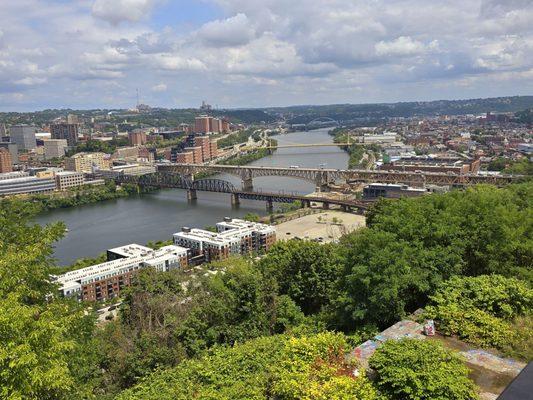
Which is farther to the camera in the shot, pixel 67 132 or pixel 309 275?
pixel 67 132

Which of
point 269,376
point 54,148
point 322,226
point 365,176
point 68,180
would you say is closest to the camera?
point 269,376

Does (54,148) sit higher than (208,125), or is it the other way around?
(208,125)

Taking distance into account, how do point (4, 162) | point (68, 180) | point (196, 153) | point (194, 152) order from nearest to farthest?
1. point (68, 180)
2. point (4, 162)
3. point (194, 152)
4. point (196, 153)

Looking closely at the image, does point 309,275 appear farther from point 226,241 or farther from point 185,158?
point 185,158

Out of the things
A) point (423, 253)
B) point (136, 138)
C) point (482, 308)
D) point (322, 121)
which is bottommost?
point (482, 308)

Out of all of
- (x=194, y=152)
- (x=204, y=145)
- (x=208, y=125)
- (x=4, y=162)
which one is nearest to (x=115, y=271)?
(x=4, y=162)

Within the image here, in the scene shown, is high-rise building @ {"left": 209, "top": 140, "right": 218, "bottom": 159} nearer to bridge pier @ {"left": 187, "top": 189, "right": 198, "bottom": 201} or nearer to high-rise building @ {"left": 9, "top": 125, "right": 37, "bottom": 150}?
bridge pier @ {"left": 187, "top": 189, "right": 198, "bottom": 201}

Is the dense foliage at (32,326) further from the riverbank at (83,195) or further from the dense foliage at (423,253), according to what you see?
the riverbank at (83,195)

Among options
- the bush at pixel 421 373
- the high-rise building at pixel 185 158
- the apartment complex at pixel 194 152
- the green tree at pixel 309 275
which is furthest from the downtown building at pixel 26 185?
the bush at pixel 421 373
